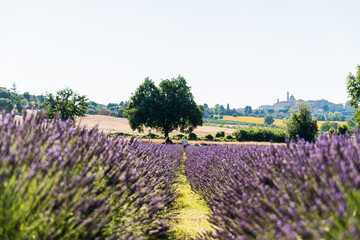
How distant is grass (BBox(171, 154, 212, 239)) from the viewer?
4391 mm

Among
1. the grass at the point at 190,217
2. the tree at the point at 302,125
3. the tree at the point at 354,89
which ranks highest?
the tree at the point at 354,89

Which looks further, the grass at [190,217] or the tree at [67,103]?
the tree at [67,103]

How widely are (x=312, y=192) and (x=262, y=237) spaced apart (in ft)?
1.49

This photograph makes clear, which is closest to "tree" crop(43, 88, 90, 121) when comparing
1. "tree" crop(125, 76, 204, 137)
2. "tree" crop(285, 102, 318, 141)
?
"tree" crop(125, 76, 204, 137)

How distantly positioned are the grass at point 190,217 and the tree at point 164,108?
91.1 ft

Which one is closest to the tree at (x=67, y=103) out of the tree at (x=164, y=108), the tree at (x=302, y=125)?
the tree at (x=164, y=108)

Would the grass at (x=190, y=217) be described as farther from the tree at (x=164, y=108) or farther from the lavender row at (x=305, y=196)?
the tree at (x=164, y=108)

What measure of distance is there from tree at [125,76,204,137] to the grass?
91.1 feet

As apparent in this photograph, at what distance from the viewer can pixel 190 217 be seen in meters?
5.22

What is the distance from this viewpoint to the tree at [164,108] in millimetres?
34969

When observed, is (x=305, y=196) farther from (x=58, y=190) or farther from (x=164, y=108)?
(x=164, y=108)

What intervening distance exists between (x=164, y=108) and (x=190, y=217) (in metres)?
30.3

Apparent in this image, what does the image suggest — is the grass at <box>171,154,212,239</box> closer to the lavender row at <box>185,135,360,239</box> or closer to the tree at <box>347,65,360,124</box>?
the lavender row at <box>185,135,360,239</box>

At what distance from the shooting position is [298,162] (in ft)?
8.13
